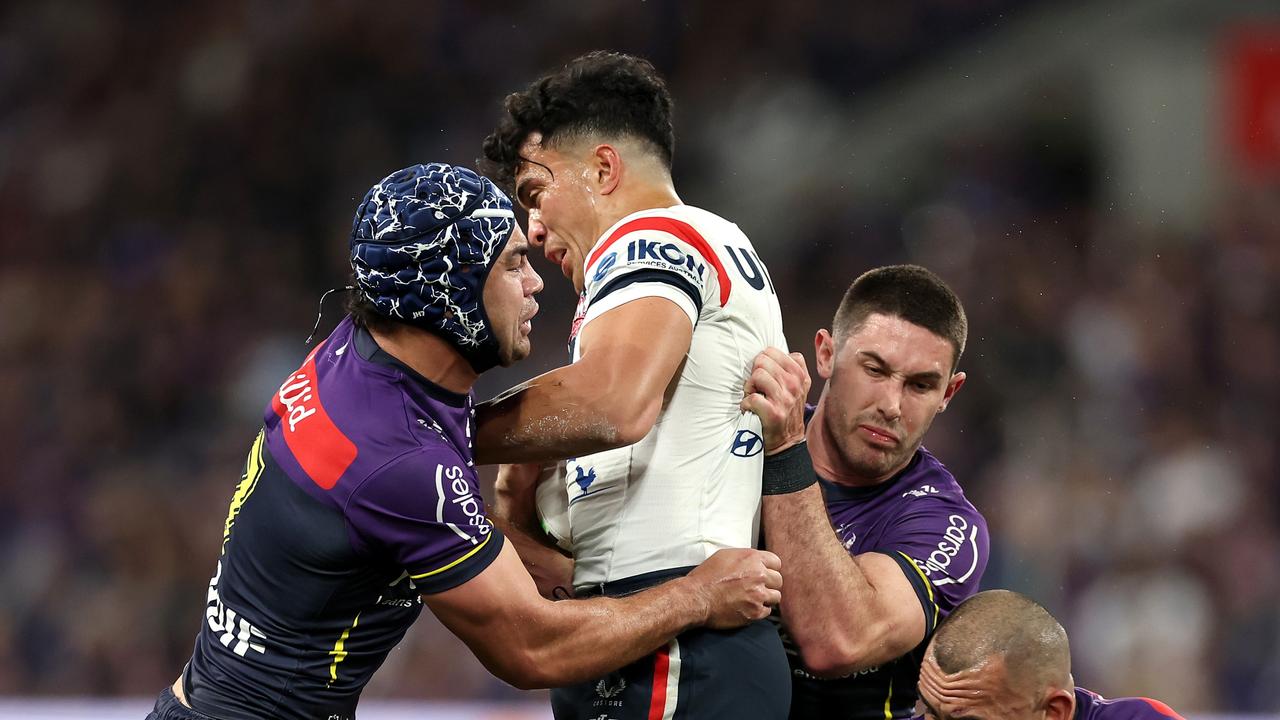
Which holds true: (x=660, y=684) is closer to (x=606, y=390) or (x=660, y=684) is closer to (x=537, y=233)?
(x=606, y=390)

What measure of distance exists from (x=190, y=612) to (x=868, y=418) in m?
7.44

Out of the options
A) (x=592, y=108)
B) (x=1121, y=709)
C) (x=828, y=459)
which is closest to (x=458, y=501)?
(x=592, y=108)

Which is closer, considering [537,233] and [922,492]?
[537,233]

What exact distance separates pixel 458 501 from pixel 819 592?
108cm

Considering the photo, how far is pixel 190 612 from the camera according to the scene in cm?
1047

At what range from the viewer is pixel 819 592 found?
3.95 meters

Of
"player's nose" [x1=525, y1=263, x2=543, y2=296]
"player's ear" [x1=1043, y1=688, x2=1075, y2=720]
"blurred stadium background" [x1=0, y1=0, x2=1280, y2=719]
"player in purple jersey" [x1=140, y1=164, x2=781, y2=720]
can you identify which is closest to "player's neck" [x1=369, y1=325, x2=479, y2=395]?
"player in purple jersey" [x1=140, y1=164, x2=781, y2=720]

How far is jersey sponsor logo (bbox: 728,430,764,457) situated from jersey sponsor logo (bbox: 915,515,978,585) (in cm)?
64

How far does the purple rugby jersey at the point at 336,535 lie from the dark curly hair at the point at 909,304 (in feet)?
4.58

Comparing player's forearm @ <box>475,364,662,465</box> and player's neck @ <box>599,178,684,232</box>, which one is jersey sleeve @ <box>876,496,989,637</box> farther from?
player's neck @ <box>599,178,684,232</box>

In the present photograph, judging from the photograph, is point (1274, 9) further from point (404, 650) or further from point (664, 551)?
point (664, 551)

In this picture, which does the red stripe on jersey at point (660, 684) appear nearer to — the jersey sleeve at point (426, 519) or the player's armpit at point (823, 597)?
the player's armpit at point (823, 597)

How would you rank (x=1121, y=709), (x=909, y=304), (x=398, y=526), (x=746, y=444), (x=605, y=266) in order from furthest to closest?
(x=909, y=304), (x=1121, y=709), (x=746, y=444), (x=605, y=266), (x=398, y=526)

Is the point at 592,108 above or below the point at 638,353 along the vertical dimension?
above
